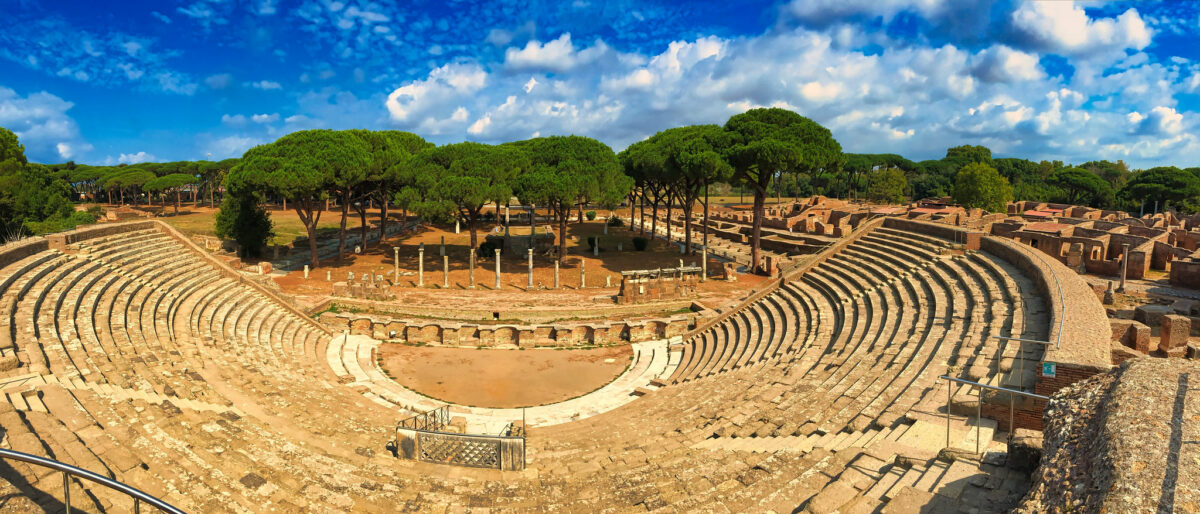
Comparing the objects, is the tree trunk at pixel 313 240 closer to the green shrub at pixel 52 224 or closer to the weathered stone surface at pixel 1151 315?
the green shrub at pixel 52 224

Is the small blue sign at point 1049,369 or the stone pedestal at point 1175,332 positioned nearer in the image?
the small blue sign at point 1049,369

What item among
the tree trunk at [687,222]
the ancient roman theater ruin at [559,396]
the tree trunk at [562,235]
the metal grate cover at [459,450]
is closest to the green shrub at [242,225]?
the ancient roman theater ruin at [559,396]

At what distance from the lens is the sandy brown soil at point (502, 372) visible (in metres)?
18.5

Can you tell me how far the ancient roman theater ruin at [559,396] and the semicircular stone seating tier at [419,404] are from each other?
63 mm

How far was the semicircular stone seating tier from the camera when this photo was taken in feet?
27.5

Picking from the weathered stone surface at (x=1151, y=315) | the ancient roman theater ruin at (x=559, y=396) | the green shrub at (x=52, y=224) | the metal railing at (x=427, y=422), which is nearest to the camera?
the ancient roman theater ruin at (x=559, y=396)

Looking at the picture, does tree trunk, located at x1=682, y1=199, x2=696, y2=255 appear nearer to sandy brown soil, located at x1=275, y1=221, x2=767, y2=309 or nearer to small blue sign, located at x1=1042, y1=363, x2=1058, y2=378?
sandy brown soil, located at x1=275, y1=221, x2=767, y2=309

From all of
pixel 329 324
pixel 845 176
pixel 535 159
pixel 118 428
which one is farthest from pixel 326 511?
pixel 845 176

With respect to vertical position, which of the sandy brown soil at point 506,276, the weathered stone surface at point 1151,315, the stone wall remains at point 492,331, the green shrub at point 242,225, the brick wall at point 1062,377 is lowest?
the stone wall remains at point 492,331

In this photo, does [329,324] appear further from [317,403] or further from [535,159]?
[535,159]

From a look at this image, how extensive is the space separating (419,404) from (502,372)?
13.1ft

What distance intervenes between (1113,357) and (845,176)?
8786 centimetres

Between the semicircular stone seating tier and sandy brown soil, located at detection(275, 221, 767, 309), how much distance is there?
20.7 ft

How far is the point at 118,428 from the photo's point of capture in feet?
29.9
